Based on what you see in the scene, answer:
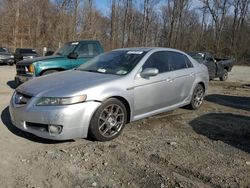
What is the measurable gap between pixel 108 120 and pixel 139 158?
0.95 meters

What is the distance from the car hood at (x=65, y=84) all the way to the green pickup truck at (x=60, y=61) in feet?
13.0

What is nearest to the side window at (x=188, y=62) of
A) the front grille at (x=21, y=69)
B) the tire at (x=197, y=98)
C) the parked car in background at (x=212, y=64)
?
the tire at (x=197, y=98)

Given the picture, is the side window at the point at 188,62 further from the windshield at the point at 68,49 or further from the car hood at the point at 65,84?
the windshield at the point at 68,49

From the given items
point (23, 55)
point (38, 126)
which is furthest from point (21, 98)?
point (23, 55)

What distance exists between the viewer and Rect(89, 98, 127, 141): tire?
4.95 meters

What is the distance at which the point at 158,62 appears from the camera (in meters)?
6.24

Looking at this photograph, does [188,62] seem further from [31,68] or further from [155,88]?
[31,68]

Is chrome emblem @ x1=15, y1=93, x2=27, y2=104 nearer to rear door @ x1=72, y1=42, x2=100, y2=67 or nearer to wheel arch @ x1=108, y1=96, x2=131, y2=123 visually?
wheel arch @ x1=108, y1=96, x2=131, y2=123

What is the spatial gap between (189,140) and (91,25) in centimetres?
4281

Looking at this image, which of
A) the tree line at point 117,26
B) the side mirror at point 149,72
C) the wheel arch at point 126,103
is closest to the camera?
the wheel arch at point 126,103

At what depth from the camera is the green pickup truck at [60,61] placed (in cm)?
959

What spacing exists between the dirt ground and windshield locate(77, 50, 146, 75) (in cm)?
113

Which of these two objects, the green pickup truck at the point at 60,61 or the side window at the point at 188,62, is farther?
the green pickup truck at the point at 60,61

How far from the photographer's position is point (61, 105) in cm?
464
